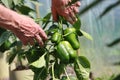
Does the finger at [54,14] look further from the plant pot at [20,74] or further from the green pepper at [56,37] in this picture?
the plant pot at [20,74]

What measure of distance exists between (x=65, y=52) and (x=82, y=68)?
98 mm

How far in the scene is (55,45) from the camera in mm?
1307

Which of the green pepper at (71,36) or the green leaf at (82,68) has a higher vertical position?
the green pepper at (71,36)

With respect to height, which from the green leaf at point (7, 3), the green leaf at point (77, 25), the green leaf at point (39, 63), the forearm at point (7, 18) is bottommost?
the green leaf at point (39, 63)

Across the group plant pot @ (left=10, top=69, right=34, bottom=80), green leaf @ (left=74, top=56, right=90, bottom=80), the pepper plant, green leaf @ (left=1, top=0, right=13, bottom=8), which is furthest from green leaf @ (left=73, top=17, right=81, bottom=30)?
plant pot @ (left=10, top=69, right=34, bottom=80)

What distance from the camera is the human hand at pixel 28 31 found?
125cm

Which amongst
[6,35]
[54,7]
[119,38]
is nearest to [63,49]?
[54,7]

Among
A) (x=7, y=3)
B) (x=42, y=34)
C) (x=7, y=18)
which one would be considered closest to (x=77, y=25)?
(x=42, y=34)

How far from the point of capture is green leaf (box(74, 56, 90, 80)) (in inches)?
50.9

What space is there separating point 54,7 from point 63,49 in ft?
0.59

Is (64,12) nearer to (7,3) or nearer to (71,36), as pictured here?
(71,36)

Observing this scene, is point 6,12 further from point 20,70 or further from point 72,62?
point 20,70

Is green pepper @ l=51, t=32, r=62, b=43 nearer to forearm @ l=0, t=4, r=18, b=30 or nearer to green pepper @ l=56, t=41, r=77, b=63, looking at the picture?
green pepper @ l=56, t=41, r=77, b=63

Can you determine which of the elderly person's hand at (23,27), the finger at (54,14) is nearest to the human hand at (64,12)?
the finger at (54,14)
